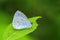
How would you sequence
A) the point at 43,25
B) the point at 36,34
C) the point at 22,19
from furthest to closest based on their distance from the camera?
the point at 43,25
the point at 36,34
the point at 22,19

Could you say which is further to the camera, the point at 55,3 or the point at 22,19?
the point at 55,3

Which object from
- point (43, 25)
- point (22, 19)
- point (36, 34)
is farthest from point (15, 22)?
point (43, 25)

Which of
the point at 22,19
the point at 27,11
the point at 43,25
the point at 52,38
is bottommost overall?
the point at 22,19

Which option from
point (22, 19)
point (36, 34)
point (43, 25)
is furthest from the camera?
point (43, 25)

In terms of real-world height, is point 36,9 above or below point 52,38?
above

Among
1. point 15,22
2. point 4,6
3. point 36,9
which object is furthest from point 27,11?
point 15,22

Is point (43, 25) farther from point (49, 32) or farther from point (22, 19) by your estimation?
point (22, 19)
